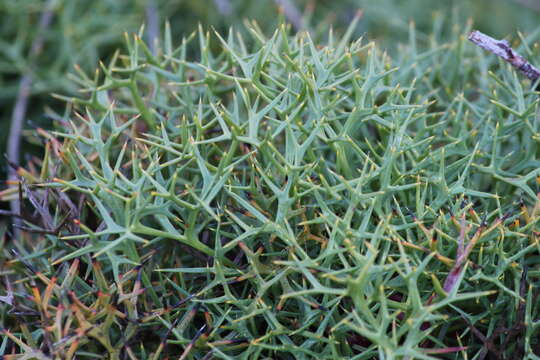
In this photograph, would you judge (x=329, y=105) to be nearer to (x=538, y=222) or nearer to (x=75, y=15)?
(x=538, y=222)

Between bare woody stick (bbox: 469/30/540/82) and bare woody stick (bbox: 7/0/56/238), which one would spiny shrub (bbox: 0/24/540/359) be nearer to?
bare woody stick (bbox: 469/30/540/82)

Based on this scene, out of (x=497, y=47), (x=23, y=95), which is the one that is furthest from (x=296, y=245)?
(x=23, y=95)

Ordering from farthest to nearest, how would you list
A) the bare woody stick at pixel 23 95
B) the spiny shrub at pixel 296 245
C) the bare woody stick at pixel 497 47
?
the bare woody stick at pixel 23 95, the bare woody stick at pixel 497 47, the spiny shrub at pixel 296 245

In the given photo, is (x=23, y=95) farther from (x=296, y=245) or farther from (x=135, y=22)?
(x=296, y=245)

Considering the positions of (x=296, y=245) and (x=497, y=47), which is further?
(x=497, y=47)

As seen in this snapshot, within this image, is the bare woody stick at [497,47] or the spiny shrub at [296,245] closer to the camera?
the spiny shrub at [296,245]

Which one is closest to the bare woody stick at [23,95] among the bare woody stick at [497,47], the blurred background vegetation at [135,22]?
the blurred background vegetation at [135,22]

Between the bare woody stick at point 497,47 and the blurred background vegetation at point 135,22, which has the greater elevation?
the bare woody stick at point 497,47

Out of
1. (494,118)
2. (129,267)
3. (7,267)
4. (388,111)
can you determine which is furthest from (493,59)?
(7,267)

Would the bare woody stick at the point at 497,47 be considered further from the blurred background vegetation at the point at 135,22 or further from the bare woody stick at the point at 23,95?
the bare woody stick at the point at 23,95
